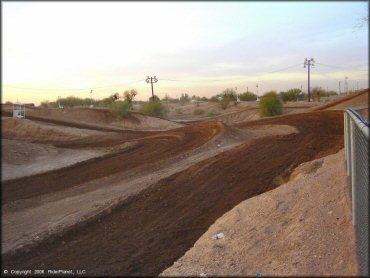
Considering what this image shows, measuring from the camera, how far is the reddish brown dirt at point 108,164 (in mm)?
14323

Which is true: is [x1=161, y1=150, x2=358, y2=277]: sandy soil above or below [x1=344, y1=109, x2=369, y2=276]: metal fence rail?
below

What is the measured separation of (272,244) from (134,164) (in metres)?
11.3

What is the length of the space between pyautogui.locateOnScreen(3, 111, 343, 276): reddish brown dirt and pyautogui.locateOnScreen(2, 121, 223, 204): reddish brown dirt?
5.3 inches

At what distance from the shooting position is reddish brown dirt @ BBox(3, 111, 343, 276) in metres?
8.27

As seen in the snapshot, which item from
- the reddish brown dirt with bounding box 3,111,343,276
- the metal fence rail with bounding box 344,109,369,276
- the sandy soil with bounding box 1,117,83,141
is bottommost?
the reddish brown dirt with bounding box 3,111,343,276

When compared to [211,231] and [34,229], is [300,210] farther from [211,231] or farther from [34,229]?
[34,229]

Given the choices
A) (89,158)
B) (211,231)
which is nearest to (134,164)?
(89,158)

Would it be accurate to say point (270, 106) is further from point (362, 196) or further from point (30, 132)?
point (362, 196)

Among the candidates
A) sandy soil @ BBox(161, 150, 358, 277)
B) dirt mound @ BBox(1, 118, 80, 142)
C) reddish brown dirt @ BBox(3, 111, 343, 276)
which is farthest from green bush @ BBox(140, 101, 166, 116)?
sandy soil @ BBox(161, 150, 358, 277)

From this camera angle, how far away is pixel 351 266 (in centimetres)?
494

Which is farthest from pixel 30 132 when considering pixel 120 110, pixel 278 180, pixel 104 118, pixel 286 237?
pixel 286 237

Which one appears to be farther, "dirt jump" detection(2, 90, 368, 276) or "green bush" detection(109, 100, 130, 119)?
"green bush" detection(109, 100, 130, 119)

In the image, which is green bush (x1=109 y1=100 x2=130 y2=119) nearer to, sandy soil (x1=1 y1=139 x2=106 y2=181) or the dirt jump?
the dirt jump

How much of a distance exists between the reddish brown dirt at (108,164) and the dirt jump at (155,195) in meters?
0.04
